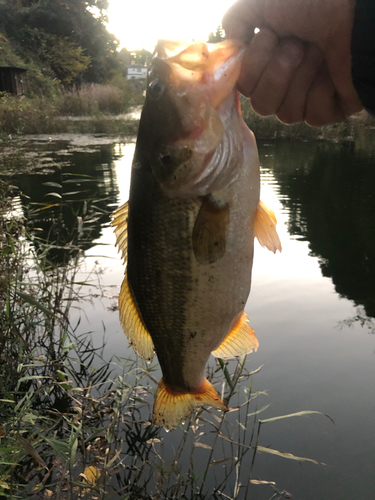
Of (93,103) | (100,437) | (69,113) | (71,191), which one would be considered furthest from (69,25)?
(100,437)

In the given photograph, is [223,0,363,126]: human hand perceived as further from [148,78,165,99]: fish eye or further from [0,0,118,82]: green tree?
[0,0,118,82]: green tree

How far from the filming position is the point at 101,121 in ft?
73.6

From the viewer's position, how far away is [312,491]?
3.13 m

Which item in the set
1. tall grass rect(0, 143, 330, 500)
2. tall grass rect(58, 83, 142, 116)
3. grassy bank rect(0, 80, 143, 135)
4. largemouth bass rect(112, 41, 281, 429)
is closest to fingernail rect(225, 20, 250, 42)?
largemouth bass rect(112, 41, 281, 429)

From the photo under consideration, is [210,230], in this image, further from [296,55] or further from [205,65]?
[296,55]

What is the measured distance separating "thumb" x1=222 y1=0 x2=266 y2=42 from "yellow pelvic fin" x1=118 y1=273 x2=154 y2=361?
124cm

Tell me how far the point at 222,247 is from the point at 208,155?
405 mm

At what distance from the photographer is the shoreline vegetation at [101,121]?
56.3 ft

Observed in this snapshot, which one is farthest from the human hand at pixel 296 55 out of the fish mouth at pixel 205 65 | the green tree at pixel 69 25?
the green tree at pixel 69 25

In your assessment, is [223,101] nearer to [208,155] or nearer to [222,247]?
[208,155]

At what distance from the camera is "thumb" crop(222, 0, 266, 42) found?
5.62 feet

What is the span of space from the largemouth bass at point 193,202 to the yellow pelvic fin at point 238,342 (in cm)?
17

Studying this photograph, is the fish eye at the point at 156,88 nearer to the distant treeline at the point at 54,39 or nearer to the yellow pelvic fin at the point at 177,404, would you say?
the yellow pelvic fin at the point at 177,404

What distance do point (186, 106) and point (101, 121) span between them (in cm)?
2234
